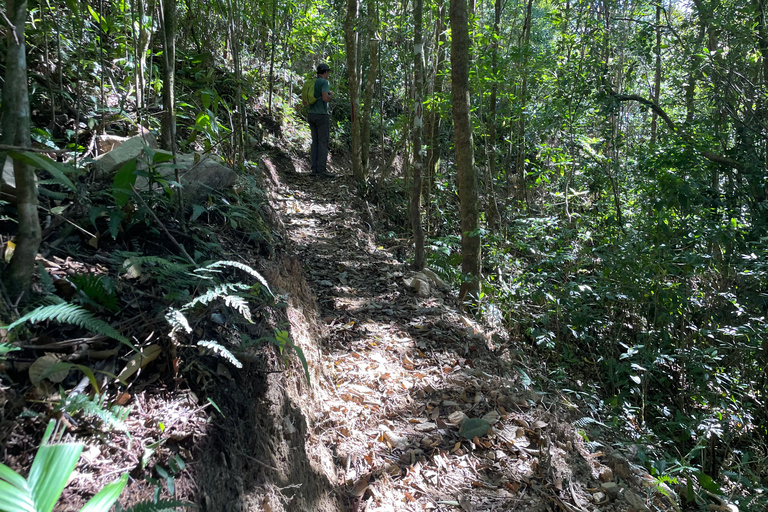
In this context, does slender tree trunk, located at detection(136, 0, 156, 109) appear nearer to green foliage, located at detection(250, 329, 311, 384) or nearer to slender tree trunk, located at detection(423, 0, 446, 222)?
green foliage, located at detection(250, 329, 311, 384)

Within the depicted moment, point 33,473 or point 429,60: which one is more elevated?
point 429,60

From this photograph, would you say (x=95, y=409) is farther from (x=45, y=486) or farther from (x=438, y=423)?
(x=438, y=423)

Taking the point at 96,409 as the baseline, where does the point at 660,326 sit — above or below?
below

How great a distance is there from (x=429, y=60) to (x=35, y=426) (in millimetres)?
9276

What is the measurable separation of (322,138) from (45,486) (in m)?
8.79

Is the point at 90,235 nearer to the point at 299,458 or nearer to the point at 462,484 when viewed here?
the point at 299,458

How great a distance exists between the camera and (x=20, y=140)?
6.59 feet

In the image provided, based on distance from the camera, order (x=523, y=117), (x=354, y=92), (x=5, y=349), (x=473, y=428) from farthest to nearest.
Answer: (x=523, y=117)
(x=354, y=92)
(x=473, y=428)
(x=5, y=349)

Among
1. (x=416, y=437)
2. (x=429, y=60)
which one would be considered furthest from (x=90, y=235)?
(x=429, y=60)

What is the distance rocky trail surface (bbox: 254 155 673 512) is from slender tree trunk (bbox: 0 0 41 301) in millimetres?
1774

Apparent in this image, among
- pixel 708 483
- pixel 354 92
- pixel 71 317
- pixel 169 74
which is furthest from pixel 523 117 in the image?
pixel 71 317

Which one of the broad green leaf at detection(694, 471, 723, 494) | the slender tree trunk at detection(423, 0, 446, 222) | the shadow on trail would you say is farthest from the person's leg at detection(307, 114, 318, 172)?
the broad green leaf at detection(694, 471, 723, 494)

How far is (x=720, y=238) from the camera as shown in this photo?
582 cm

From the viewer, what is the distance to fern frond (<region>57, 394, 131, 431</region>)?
1674 mm
